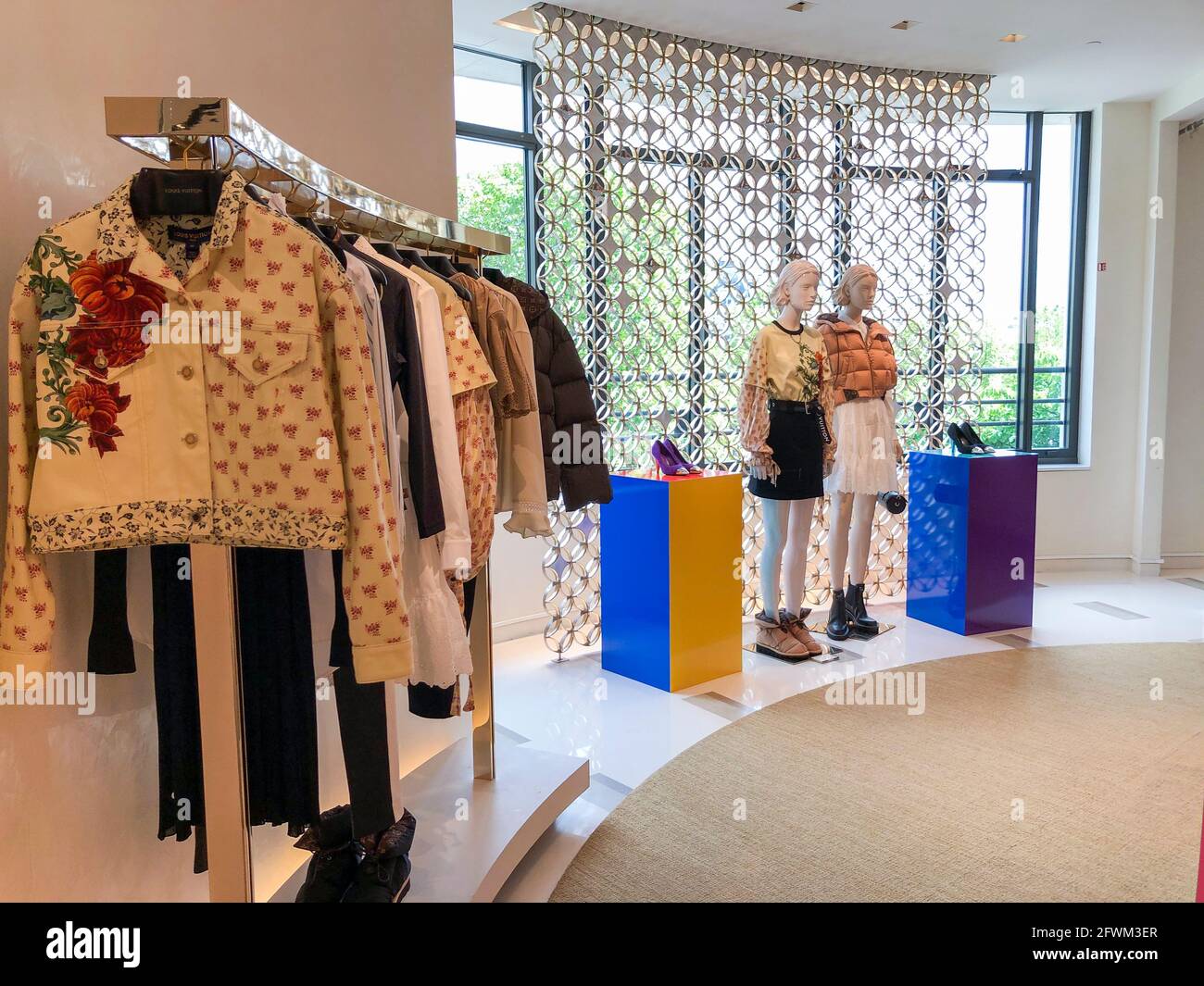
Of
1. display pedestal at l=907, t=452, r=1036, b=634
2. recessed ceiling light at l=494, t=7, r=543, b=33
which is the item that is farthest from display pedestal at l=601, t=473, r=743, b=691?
recessed ceiling light at l=494, t=7, r=543, b=33

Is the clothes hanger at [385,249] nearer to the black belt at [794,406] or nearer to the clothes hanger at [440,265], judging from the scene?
the clothes hanger at [440,265]

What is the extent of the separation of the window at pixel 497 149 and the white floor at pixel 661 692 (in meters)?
2.12

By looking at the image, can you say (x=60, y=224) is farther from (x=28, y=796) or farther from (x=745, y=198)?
(x=745, y=198)

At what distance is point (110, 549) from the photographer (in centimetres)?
147

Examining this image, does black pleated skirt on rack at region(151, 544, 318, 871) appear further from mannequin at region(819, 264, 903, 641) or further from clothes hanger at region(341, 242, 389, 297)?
mannequin at region(819, 264, 903, 641)

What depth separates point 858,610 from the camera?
4.61 m

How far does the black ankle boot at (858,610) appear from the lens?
4.58 meters

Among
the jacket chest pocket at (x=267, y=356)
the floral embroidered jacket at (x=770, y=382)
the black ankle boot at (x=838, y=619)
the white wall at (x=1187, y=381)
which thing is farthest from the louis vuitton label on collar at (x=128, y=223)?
the white wall at (x=1187, y=381)

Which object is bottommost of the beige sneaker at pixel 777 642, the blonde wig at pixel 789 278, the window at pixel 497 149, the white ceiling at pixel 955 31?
the beige sneaker at pixel 777 642

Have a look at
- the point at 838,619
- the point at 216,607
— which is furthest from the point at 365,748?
the point at 838,619

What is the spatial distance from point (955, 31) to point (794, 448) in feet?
8.33

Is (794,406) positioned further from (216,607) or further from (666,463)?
(216,607)

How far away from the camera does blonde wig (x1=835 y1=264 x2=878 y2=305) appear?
4.22m
